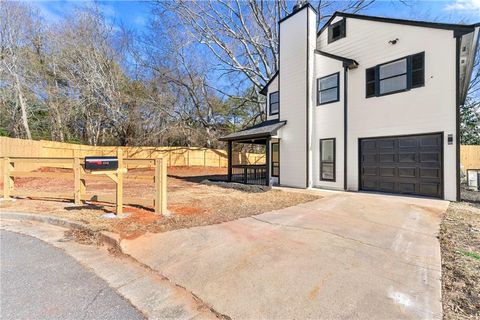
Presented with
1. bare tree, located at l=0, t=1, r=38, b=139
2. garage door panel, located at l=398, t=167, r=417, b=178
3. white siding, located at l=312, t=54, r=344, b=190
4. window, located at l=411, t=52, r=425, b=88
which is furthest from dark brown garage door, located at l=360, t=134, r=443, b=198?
bare tree, located at l=0, t=1, r=38, b=139

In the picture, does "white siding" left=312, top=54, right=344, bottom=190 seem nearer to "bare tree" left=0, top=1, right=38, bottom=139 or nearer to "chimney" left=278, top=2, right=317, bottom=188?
"chimney" left=278, top=2, right=317, bottom=188

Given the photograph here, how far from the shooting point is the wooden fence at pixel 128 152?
1428 centimetres

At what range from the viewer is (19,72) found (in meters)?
18.8

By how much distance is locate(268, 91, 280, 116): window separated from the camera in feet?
44.7

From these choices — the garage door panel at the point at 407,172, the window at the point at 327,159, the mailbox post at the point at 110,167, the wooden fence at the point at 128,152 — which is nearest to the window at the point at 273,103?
the window at the point at 327,159

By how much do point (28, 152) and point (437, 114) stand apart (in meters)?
20.2

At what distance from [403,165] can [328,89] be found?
4.24 metres

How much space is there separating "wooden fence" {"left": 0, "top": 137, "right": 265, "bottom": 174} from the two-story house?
9.22 metres

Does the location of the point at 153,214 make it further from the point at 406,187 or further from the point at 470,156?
the point at 470,156

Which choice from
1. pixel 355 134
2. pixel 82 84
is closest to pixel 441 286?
pixel 355 134

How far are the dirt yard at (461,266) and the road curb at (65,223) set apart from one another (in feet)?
13.6

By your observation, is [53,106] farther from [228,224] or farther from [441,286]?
[441,286]

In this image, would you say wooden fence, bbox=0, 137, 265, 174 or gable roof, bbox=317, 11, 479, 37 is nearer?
gable roof, bbox=317, 11, 479, 37

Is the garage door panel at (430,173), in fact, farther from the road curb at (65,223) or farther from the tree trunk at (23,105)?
the tree trunk at (23,105)
